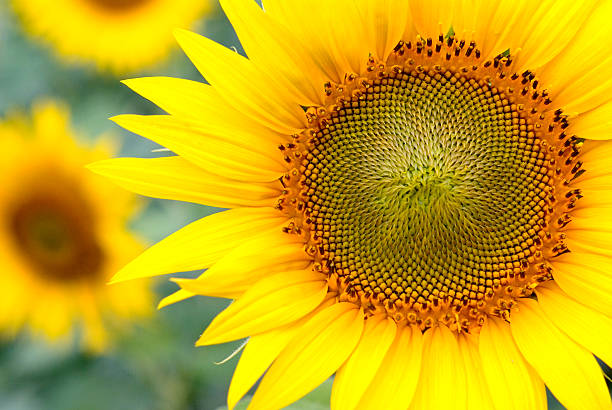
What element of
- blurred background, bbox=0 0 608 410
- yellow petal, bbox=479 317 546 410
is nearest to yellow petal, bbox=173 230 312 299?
yellow petal, bbox=479 317 546 410

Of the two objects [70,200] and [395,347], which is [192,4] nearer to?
[70,200]

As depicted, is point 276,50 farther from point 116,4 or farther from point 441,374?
point 116,4

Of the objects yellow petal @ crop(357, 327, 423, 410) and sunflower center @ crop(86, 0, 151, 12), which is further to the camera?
sunflower center @ crop(86, 0, 151, 12)

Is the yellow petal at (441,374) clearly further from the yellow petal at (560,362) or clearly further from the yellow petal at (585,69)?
the yellow petal at (585,69)

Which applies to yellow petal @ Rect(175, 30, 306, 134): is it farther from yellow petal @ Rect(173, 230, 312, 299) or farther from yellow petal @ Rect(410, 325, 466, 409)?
yellow petal @ Rect(410, 325, 466, 409)

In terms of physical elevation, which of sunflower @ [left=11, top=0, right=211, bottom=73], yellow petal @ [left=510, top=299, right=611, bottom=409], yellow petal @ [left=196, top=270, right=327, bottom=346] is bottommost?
yellow petal @ [left=510, top=299, right=611, bottom=409]

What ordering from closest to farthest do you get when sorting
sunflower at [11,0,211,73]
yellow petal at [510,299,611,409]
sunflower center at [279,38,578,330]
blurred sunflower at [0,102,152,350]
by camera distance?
1. yellow petal at [510,299,611,409]
2. sunflower center at [279,38,578,330]
3. blurred sunflower at [0,102,152,350]
4. sunflower at [11,0,211,73]
